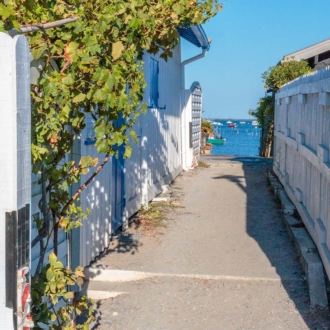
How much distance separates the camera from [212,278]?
21.4 feet

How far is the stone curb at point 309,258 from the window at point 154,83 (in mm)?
3396

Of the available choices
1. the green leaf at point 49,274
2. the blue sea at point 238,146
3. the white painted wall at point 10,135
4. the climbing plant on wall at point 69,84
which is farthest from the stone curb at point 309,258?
the blue sea at point 238,146

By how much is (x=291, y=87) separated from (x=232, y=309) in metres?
5.34

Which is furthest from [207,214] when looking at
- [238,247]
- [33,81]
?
[33,81]

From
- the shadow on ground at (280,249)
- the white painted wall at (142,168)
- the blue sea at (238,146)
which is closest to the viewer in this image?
the shadow on ground at (280,249)

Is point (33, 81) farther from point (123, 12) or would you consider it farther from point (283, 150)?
point (283, 150)

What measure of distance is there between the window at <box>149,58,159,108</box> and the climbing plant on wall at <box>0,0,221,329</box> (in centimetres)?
636

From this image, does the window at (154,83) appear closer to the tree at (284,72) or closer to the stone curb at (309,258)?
the stone curb at (309,258)

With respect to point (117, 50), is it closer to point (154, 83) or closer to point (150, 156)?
point (150, 156)

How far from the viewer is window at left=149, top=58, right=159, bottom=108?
10.8 metres

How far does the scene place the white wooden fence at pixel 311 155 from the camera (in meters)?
5.83

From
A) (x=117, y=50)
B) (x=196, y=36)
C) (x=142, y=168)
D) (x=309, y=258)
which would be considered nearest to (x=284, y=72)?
(x=196, y=36)

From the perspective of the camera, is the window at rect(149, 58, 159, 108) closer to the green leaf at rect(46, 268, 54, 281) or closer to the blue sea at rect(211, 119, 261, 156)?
the green leaf at rect(46, 268, 54, 281)

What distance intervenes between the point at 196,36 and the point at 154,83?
122 inches
